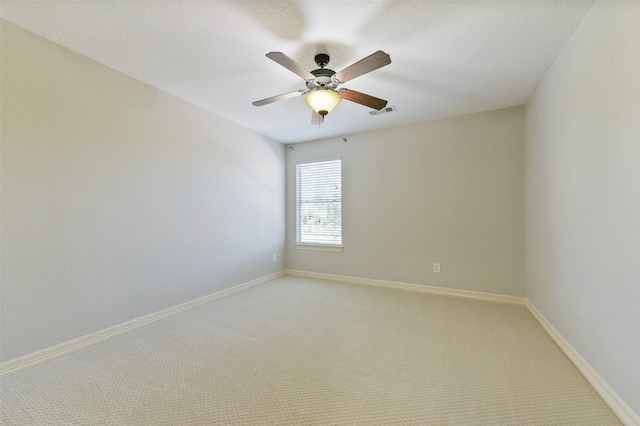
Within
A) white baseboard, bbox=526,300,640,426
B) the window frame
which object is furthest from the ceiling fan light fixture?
white baseboard, bbox=526,300,640,426

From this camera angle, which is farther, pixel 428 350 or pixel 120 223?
pixel 120 223

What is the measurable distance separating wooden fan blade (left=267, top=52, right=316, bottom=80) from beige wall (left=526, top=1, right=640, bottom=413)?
1.81 metres

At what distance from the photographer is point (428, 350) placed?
83.4 inches

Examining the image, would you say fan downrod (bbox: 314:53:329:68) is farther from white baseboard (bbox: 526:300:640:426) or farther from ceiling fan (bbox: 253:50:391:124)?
white baseboard (bbox: 526:300:640:426)

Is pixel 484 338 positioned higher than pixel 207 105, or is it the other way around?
pixel 207 105

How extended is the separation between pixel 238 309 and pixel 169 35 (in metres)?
2.70

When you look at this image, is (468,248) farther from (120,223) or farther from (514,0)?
(120,223)

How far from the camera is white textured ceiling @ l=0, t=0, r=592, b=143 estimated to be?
1694 millimetres

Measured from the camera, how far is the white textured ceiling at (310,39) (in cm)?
169

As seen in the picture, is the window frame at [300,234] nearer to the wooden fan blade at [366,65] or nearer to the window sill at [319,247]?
the window sill at [319,247]

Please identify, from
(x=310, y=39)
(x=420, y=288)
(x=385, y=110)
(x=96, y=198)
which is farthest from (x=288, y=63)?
(x=420, y=288)

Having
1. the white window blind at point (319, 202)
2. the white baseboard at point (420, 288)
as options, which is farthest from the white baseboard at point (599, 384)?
the white window blind at point (319, 202)

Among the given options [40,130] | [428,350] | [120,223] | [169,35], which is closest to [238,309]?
[120,223]

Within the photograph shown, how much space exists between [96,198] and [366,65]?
251 centimetres
